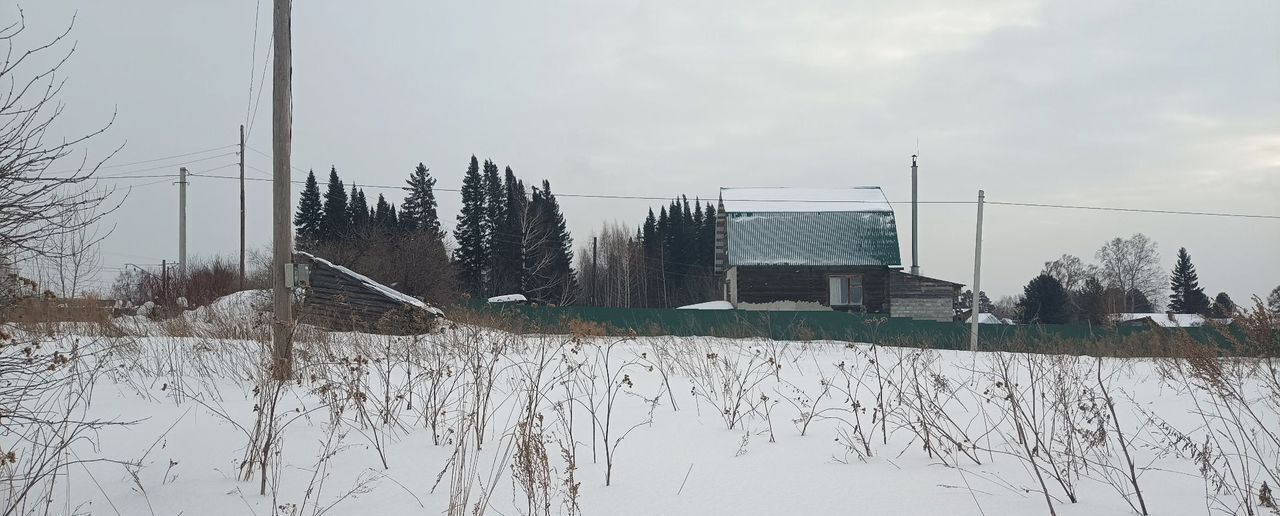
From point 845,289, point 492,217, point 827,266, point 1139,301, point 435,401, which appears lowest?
point 1139,301

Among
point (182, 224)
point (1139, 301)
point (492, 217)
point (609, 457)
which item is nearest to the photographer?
point (609, 457)

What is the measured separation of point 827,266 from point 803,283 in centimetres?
120

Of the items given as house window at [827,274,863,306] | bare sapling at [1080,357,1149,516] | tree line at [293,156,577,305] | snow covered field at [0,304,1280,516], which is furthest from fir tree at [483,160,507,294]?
bare sapling at [1080,357,1149,516]

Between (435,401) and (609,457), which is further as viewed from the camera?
(435,401)

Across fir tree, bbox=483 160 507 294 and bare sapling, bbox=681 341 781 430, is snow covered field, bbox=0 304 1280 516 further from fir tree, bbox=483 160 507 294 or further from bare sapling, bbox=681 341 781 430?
fir tree, bbox=483 160 507 294

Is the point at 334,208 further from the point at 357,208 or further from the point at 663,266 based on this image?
the point at 663,266

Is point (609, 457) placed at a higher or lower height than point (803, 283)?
lower

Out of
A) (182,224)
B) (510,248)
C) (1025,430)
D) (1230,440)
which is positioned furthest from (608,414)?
(510,248)

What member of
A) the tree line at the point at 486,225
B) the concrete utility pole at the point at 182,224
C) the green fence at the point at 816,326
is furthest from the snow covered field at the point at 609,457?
the tree line at the point at 486,225

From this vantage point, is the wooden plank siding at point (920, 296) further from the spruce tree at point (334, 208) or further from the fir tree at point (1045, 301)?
the spruce tree at point (334, 208)

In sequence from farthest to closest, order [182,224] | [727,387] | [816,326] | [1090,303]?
[1090,303] → [182,224] → [816,326] → [727,387]

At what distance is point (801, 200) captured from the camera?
33656 millimetres

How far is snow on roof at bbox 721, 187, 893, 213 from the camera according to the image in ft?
108

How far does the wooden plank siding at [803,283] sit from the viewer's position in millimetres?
31875
